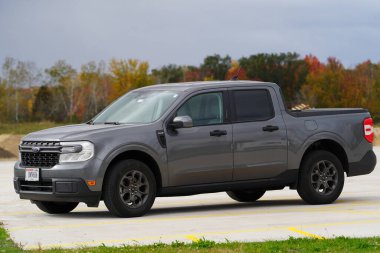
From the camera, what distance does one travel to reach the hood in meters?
13.2

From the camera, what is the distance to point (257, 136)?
Result: 14328 millimetres

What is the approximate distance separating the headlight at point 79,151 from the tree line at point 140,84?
3373 inches

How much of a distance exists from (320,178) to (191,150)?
7.77ft

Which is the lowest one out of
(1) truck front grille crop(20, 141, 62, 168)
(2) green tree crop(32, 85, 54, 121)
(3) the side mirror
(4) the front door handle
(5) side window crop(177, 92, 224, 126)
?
(2) green tree crop(32, 85, 54, 121)

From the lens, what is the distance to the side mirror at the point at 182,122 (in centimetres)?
1350

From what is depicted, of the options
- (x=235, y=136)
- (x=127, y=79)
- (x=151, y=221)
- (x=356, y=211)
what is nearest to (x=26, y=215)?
(x=151, y=221)

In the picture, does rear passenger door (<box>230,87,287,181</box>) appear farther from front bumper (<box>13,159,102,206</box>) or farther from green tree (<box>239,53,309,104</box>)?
green tree (<box>239,53,309,104</box>)

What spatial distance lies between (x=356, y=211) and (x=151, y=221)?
2971mm

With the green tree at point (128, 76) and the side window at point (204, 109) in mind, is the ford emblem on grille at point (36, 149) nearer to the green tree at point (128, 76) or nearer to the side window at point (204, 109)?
the side window at point (204, 109)

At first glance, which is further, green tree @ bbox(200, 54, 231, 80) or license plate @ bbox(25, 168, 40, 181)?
green tree @ bbox(200, 54, 231, 80)

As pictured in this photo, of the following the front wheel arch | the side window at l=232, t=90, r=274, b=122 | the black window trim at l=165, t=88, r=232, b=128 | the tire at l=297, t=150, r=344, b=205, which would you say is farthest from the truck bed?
the front wheel arch

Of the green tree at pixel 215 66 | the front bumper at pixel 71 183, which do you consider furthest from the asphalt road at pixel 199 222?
the green tree at pixel 215 66

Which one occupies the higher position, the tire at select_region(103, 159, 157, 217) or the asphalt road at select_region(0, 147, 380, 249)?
the tire at select_region(103, 159, 157, 217)

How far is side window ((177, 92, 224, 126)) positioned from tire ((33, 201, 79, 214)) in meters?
2.26
